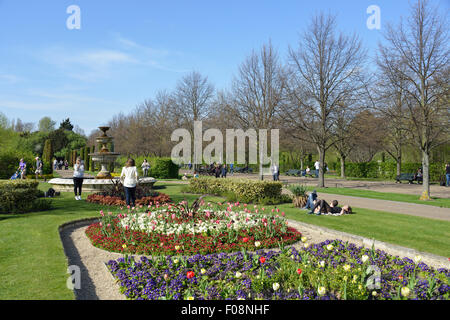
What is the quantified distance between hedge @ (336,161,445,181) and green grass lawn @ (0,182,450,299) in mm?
20156

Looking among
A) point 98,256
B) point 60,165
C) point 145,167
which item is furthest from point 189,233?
point 60,165

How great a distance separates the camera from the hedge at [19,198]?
32.9 ft

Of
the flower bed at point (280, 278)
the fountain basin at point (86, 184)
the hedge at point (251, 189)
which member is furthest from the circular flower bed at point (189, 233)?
the fountain basin at point (86, 184)

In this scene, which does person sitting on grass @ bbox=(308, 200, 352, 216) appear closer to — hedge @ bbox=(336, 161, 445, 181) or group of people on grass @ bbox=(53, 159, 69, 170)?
hedge @ bbox=(336, 161, 445, 181)

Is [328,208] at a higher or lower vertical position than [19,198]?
lower

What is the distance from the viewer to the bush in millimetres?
27773

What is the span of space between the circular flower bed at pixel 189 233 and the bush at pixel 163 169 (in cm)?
1950

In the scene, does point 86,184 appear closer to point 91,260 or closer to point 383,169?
point 91,260

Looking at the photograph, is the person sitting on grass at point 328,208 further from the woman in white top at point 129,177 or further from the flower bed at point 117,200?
the woman in white top at point 129,177

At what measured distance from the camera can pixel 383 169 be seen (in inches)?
1251

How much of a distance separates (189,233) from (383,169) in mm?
29601
